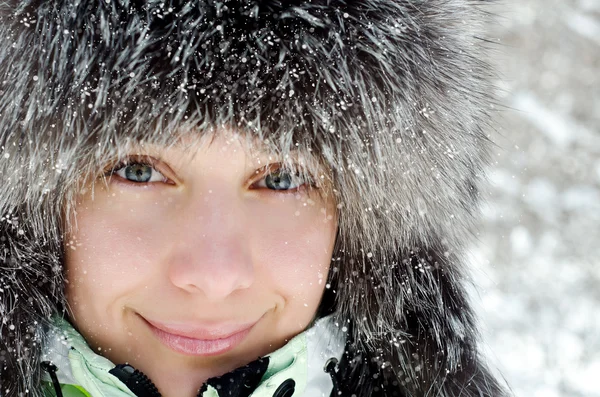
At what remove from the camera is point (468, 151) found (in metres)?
1.24

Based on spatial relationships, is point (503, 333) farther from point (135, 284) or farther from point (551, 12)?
point (135, 284)

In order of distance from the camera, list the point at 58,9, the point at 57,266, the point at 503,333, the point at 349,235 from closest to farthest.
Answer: the point at 58,9, the point at 57,266, the point at 349,235, the point at 503,333

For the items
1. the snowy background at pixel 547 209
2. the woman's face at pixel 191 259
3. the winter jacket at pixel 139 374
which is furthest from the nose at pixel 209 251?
the snowy background at pixel 547 209

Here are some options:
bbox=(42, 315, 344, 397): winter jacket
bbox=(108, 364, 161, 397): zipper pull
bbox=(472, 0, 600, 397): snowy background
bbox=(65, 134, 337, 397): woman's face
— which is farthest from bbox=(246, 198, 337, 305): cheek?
bbox=(472, 0, 600, 397): snowy background

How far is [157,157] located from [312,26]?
30cm

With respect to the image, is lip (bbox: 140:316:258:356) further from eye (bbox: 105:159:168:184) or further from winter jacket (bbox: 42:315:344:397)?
eye (bbox: 105:159:168:184)

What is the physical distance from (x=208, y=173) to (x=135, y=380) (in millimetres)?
344

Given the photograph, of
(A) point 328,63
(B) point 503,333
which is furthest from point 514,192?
(A) point 328,63

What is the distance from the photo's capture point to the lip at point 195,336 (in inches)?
43.0

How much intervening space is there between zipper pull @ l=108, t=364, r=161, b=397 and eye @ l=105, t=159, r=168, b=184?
0.29m

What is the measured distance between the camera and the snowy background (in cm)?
407

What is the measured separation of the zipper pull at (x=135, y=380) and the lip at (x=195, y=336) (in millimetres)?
63

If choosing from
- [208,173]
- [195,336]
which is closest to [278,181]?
[208,173]

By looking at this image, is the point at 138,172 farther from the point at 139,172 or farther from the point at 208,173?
the point at 208,173
